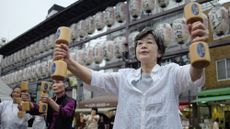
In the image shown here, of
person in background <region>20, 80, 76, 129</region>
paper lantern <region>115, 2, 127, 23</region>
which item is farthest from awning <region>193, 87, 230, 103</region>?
person in background <region>20, 80, 76, 129</region>

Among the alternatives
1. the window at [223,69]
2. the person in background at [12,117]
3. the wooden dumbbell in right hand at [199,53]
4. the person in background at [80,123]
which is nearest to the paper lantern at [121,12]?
the person in background at [80,123]

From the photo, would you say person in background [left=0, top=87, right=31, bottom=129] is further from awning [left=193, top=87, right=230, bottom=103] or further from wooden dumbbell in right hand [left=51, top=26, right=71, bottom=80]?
awning [left=193, top=87, right=230, bottom=103]

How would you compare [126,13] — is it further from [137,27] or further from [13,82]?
[13,82]

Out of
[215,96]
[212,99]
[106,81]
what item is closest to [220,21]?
[106,81]

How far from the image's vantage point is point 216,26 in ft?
18.6

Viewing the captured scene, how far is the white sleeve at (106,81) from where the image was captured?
6.05 ft

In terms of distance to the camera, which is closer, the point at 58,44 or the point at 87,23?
the point at 58,44

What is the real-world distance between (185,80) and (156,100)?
0.62 ft

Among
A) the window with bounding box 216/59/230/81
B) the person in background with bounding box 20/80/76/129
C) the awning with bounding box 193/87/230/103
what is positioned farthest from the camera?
the window with bounding box 216/59/230/81

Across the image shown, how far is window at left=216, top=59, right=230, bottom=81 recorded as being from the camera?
648 inches

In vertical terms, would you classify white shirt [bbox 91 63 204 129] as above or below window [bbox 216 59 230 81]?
below

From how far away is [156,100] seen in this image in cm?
160

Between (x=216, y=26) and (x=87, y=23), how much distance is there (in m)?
4.41

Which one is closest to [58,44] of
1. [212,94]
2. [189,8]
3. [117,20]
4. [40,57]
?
[189,8]
